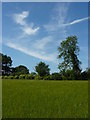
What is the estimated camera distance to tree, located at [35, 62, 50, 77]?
5403cm

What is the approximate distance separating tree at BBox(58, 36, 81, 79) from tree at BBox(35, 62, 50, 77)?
21.3ft

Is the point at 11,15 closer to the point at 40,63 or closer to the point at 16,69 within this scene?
the point at 40,63

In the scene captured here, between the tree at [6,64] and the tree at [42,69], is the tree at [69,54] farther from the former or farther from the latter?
the tree at [6,64]

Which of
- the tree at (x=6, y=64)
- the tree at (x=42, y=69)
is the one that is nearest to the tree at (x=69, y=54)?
the tree at (x=42, y=69)

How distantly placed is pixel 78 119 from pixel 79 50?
46.9 meters

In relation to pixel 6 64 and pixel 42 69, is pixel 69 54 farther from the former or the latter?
pixel 6 64

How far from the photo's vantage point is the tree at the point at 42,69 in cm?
5403

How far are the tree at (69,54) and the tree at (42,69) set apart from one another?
6.48 metres

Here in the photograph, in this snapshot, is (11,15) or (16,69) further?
(16,69)

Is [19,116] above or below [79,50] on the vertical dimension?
below

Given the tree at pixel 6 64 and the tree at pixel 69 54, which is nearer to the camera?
the tree at pixel 69 54

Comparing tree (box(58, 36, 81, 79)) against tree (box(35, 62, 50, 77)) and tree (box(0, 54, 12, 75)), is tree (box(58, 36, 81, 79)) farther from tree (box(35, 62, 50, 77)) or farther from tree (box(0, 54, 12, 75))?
tree (box(0, 54, 12, 75))

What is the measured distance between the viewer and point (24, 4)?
10305 millimetres

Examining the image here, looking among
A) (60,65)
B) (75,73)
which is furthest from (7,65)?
(75,73)
